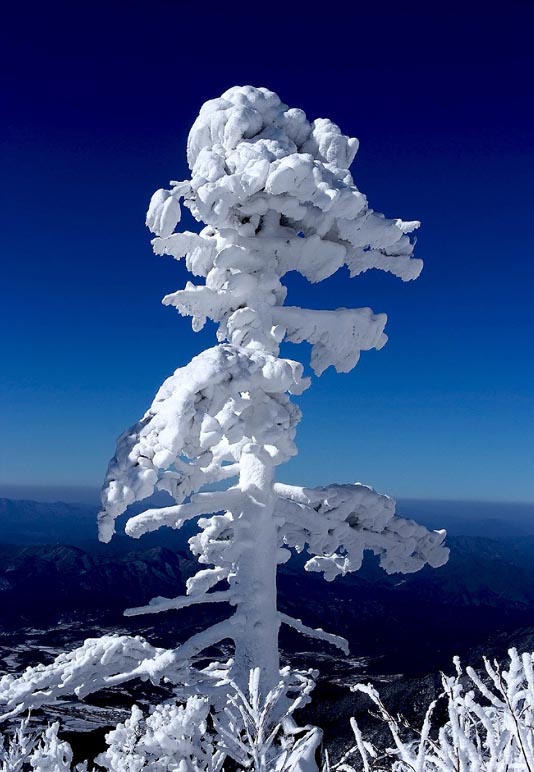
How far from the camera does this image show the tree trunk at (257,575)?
866 centimetres

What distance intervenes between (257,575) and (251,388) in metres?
2.86

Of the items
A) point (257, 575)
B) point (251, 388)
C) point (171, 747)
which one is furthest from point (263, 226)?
point (171, 747)

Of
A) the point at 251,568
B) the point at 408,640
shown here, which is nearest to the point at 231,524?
the point at 251,568

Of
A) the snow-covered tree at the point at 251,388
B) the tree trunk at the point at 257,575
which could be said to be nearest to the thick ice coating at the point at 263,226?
the snow-covered tree at the point at 251,388

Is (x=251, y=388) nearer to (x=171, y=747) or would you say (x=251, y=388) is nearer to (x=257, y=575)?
(x=257, y=575)

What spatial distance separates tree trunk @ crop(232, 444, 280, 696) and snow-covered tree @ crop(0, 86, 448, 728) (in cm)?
2

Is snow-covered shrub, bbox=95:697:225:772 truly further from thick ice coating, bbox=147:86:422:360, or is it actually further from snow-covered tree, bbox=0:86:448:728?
thick ice coating, bbox=147:86:422:360

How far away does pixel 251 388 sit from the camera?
7.78 m

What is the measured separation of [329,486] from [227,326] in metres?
2.85

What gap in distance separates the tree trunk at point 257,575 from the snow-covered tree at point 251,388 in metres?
0.02

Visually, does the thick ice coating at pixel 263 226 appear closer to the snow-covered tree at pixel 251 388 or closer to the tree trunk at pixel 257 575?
the snow-covered tree at pixel 251 388

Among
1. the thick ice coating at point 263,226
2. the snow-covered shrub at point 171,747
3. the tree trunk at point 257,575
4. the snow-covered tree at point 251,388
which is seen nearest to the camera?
the snow-covered shrub at point 171,747

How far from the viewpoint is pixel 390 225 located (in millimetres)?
9000

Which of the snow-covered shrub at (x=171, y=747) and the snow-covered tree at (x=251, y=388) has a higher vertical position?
the snow-covered tree at (x=251, y=388)
